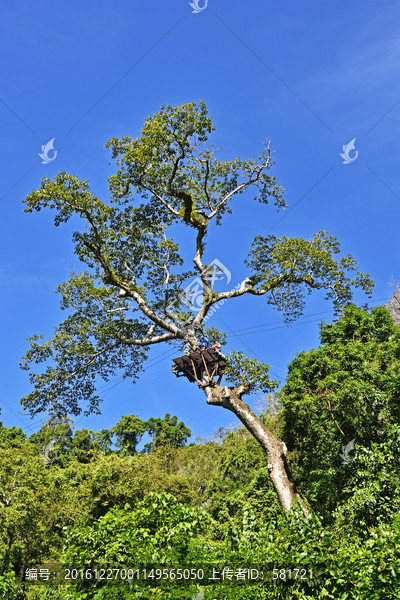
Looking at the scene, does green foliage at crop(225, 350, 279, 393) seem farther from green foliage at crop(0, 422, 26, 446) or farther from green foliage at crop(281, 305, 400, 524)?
green foliage at crop(0, 422, 26, 446)

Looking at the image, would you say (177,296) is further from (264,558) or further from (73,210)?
(264,558)

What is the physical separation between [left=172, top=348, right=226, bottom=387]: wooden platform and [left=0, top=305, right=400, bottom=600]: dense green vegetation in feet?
7.43

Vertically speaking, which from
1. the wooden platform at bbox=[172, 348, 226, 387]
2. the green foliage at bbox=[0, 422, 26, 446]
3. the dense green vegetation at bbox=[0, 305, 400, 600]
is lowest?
the dense green vegetation at bbox=[0, 305, 400, 600]

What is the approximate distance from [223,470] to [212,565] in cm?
1847

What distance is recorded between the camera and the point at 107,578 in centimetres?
494

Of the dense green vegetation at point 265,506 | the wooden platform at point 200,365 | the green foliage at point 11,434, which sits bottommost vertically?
the dense green vegetation at point 265,506

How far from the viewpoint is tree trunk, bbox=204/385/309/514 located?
9578mm

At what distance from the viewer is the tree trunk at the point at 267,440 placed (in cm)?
958

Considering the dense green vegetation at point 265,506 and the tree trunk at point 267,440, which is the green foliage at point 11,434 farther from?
the tree trunk at point 267,440

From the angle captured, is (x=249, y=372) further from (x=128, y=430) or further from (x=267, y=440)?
(x=128, y=430)

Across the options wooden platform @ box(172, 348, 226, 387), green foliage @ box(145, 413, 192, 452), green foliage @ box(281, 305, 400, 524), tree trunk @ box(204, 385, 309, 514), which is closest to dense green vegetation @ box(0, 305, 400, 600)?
green foliage @ box(281, 305, 400, 524)

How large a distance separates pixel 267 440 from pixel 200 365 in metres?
2.55

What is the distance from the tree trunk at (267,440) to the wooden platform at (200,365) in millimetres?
338

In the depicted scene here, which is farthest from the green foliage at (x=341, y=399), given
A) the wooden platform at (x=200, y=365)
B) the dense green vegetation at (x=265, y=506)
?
the wooden platform at (x=200, y=365)
